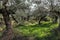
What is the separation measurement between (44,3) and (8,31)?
6104 mm

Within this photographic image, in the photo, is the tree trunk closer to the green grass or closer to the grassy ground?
the grassy ground

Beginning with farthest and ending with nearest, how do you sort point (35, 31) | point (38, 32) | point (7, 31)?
point (35, 31)
point (38, 32)
point (7, 31)

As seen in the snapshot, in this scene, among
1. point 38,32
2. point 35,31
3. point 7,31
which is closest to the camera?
point 7,31

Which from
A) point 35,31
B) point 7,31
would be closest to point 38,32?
point 35,31

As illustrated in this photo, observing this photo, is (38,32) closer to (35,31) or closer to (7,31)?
(35,31)

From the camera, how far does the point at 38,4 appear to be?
66.9 feet

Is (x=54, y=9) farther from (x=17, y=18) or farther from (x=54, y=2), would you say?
(x=17, y=18)

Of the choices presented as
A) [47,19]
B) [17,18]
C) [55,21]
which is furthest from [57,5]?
[47,19]

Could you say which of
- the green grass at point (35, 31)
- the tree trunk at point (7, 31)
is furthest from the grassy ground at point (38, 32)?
the tree trunk at point (7, 31)

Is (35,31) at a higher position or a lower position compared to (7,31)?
lower

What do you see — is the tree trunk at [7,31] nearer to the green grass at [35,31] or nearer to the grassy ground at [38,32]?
the grassy ground at [38,32]

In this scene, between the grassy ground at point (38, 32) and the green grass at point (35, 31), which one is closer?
the grassy ground at point (38, 32)

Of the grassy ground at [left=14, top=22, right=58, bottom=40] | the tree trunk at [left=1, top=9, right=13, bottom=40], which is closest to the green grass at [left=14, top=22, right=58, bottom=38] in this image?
the grassy ground at [left=14, top=22, right=58, bottom=40]

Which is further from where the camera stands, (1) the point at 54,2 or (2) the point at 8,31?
(1) the point at 54,2
